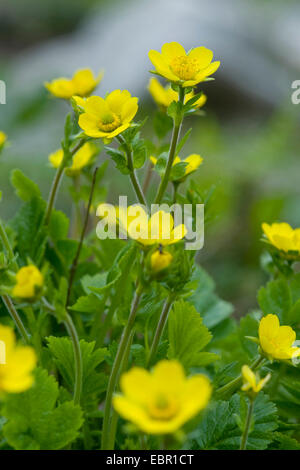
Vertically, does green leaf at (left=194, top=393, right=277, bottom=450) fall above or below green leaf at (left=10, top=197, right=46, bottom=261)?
below

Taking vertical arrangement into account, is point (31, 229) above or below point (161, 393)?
above

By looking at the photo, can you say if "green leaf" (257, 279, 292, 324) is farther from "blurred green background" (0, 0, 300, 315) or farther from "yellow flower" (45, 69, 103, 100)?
"blurred green background" (0, 0, 300, 315)

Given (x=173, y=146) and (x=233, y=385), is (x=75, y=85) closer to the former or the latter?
(x=173, y=146)

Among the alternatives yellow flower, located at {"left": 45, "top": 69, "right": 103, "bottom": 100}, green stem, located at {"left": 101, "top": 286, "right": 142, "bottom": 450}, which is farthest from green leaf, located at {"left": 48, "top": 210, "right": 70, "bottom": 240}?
green stem, located at {"left": 101, "top": 286, "right": 142, "bottom": 450}

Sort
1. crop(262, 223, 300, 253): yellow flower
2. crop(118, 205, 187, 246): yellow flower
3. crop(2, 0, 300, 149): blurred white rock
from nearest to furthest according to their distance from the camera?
crop(118, 205, 187, 246): yellow flower < crop(262, 223, 300, 253): yellow flower < crop(2, 0, 300, 149): blurred white rock

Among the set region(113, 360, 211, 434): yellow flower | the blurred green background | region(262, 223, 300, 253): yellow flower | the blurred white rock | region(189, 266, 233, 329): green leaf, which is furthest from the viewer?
the blurred white rock

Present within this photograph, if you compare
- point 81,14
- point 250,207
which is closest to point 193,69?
point 250,207

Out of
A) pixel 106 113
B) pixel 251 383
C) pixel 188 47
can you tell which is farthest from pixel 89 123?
pixel 188 47

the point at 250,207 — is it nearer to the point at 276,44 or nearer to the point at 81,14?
the point at 276,44
